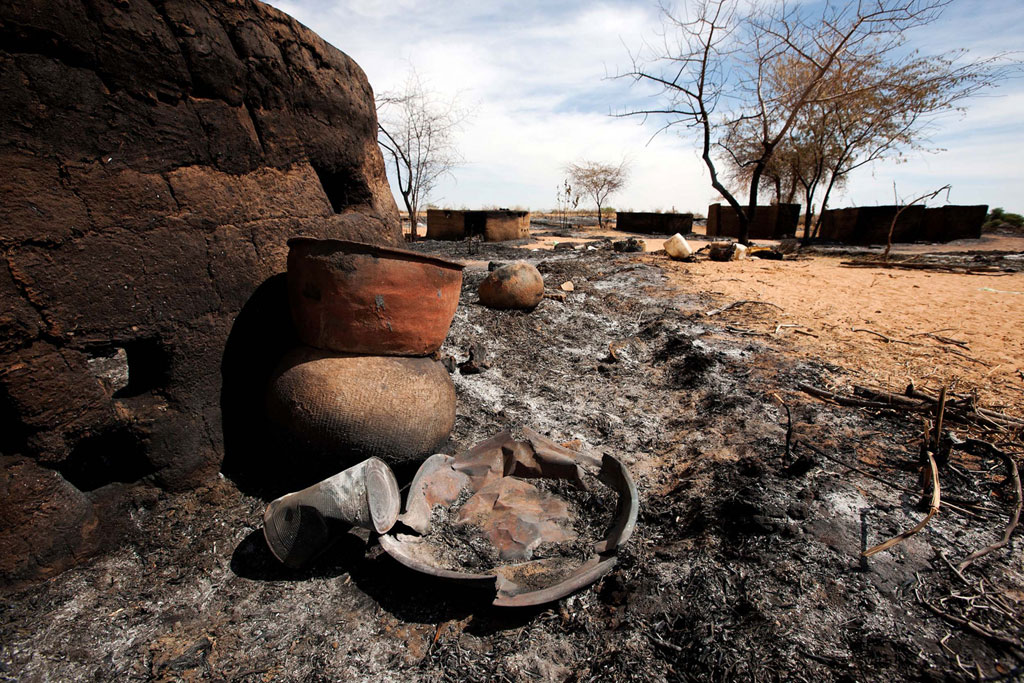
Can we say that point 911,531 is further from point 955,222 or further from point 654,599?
point 955,222

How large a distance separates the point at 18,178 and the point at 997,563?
4.29m

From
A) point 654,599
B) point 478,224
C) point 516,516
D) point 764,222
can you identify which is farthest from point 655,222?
point 654,599

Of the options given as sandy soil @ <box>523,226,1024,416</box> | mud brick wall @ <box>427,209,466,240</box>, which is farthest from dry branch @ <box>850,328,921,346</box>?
mud brick wall @ <box>427,209,466,240</box>

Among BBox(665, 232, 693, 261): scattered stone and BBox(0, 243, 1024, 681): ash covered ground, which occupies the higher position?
BBox(665, 232, 693, 261): scattered stone

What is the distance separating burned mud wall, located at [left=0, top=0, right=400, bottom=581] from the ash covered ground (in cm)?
35

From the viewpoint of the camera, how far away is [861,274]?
8.84 meters

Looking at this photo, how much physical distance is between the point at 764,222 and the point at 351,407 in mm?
19667

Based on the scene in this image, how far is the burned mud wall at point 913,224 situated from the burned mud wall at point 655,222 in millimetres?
4798

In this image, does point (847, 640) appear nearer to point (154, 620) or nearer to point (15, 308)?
point (154, 620)

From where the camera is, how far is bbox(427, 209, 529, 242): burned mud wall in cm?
1354

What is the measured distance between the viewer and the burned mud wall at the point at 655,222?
17953 mm

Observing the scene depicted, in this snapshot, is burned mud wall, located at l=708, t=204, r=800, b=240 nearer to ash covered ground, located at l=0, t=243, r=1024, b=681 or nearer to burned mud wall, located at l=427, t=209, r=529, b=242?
burned mud wall, located at l=427, t=209, r=529, b=242

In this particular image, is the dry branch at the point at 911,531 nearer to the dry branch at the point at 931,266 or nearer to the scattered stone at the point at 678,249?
the scattered stone at the point at 678,249

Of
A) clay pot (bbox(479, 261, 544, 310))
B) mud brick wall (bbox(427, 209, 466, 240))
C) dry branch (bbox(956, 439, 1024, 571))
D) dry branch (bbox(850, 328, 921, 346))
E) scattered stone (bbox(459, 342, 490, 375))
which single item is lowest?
scattered stone (bbox(459, 342, 490, 375))
